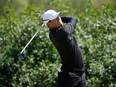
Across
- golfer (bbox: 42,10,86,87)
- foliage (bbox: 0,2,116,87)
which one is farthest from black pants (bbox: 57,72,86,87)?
foliage (bbox: 0,2,116,87)

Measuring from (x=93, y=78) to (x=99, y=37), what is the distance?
1.00 meters

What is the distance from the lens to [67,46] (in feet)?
17.5

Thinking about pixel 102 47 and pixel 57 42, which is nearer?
pixel 57 42

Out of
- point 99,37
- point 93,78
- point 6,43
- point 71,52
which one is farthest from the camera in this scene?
point 6,43

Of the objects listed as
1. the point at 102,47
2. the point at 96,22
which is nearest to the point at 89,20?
the point at 96,22

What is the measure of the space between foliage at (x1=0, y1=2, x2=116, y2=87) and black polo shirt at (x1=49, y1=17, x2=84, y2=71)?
155 cm

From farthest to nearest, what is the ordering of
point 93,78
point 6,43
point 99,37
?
point 6,43
point 99,37
point 93,78

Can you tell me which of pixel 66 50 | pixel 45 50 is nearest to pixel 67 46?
pixel 66 50

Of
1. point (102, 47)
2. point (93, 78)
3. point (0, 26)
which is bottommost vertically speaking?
point (93, 78)

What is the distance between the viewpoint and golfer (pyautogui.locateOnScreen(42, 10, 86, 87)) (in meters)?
5.32

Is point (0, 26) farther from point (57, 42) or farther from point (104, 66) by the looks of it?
point (57, 42)

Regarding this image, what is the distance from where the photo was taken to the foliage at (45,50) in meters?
7.08

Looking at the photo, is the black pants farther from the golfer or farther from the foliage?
the foliage

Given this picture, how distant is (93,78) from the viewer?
698 cm
